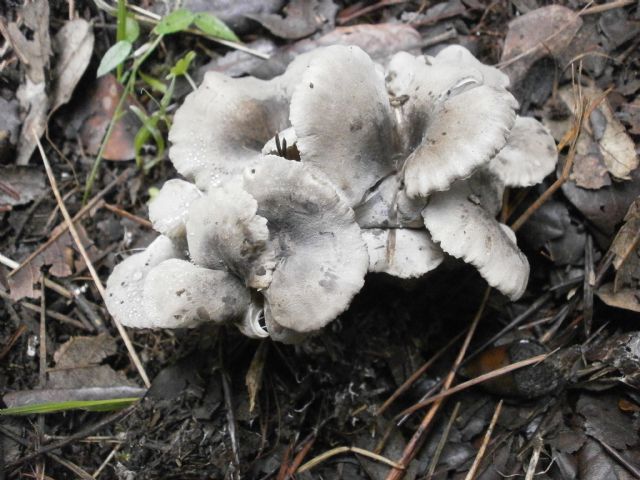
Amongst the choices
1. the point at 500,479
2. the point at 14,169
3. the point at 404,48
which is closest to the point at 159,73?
the point at 14,169

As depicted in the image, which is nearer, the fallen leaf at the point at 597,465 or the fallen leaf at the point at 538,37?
the fallen leaf at the point at 597,465

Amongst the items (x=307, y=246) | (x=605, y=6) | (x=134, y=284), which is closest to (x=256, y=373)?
(x=134, y=284)

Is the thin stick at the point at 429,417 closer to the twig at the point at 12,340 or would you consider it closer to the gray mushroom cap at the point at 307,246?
the gray mushroom cap at the point at 307,246

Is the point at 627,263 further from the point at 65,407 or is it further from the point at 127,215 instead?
the point at 65,407

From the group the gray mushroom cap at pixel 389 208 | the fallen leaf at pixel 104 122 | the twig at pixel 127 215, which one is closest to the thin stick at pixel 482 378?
the gray mushroom cap at pixel 389 208

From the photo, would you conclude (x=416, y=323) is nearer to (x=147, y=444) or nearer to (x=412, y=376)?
(x=412, y=376)

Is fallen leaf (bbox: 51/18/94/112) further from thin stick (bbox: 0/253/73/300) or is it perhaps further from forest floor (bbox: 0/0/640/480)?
thin stick (bbox: 0/253/73/300)
